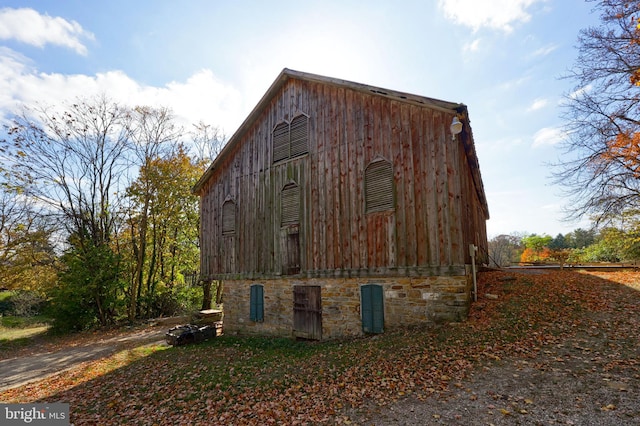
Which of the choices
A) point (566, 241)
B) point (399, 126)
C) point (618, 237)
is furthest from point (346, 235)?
point (566, 241)

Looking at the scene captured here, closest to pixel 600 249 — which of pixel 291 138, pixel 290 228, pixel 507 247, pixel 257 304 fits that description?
pixel 507 247

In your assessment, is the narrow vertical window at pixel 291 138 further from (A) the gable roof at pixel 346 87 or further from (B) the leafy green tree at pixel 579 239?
(B) the leafy green tree at pixel 579 239

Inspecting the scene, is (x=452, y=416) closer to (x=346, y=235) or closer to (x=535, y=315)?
(x=535, y=315)

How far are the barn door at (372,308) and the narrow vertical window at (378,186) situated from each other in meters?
2.66

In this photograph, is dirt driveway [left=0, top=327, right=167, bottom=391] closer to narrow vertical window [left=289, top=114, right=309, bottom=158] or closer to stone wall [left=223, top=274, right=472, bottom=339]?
stone wall [left=223, top=274, right=472, bottom=339]

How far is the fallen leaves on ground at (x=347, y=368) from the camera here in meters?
6.37

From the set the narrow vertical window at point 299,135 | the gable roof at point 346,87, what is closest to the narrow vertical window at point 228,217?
the gable roof at point 346,87

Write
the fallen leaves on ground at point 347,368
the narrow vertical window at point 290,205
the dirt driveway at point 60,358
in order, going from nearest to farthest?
the fallen leaves on ground at point 347,368
the dirt driveway at point 60,358
the narrow vertical window at point 290,205

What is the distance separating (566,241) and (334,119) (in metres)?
37.7

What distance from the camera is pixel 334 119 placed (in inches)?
480

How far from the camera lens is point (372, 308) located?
10391 mm

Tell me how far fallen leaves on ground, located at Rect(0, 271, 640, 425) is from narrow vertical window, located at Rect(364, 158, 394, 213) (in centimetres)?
400

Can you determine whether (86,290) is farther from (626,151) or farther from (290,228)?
(626,151)

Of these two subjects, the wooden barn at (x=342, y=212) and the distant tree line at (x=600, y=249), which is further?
the distant tree line at (x=600, y=249)
